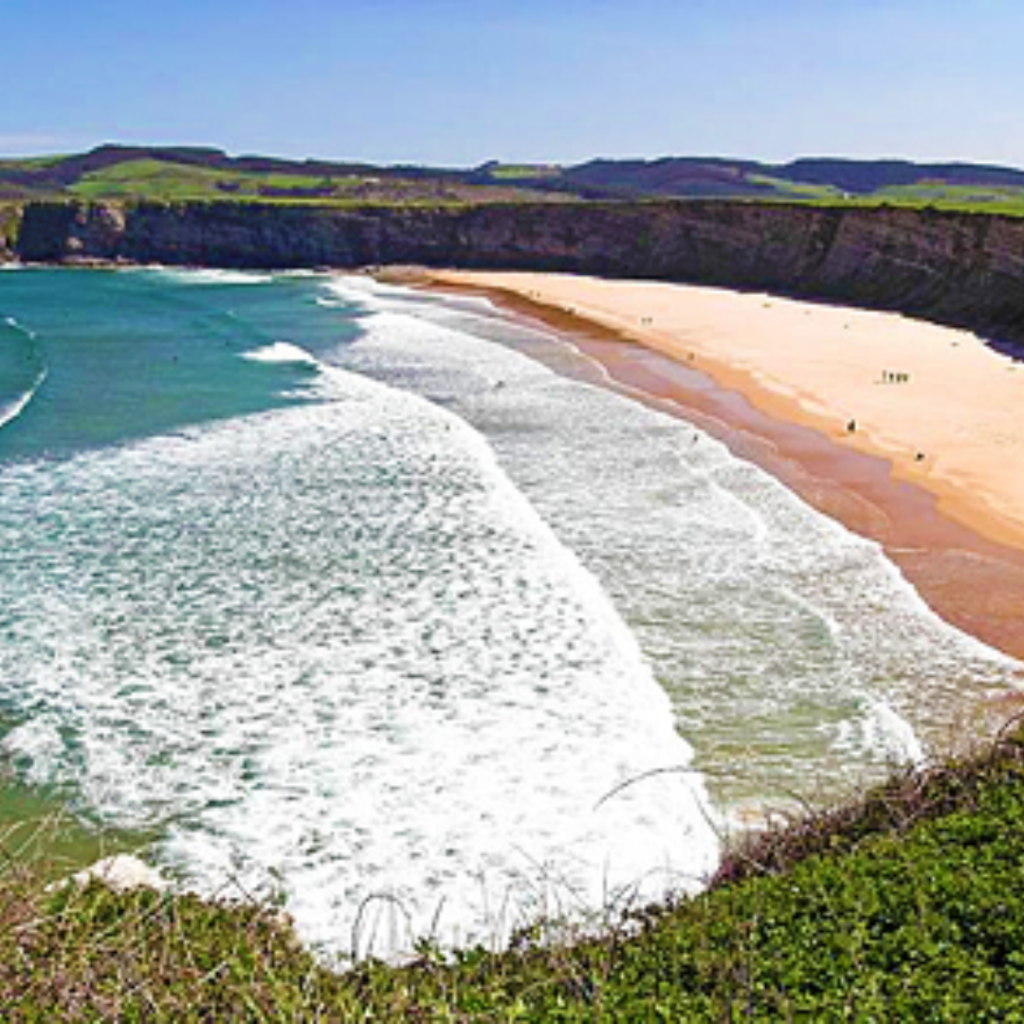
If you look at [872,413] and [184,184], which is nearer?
[872,413]

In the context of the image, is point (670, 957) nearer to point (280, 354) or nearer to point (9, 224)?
point (280, 354)

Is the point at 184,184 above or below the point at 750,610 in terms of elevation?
above

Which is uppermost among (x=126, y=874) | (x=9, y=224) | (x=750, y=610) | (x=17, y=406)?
(x=9, y=224)

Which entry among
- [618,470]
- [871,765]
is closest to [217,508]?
[618,470]

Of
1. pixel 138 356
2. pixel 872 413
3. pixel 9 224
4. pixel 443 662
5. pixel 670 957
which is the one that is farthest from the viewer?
pixel 9 224

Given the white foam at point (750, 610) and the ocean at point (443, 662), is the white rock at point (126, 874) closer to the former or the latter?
the ocean at point (443, 662)

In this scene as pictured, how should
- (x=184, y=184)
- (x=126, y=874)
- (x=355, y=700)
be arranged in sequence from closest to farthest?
1. (x=126, y=874)
2. (x=355, y=700)
3. (x=184, y=184)

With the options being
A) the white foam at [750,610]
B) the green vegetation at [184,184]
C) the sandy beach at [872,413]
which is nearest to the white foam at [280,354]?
the sandy beach at [872,413]

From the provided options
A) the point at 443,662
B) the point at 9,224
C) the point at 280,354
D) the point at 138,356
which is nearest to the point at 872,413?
the point at 443,662
